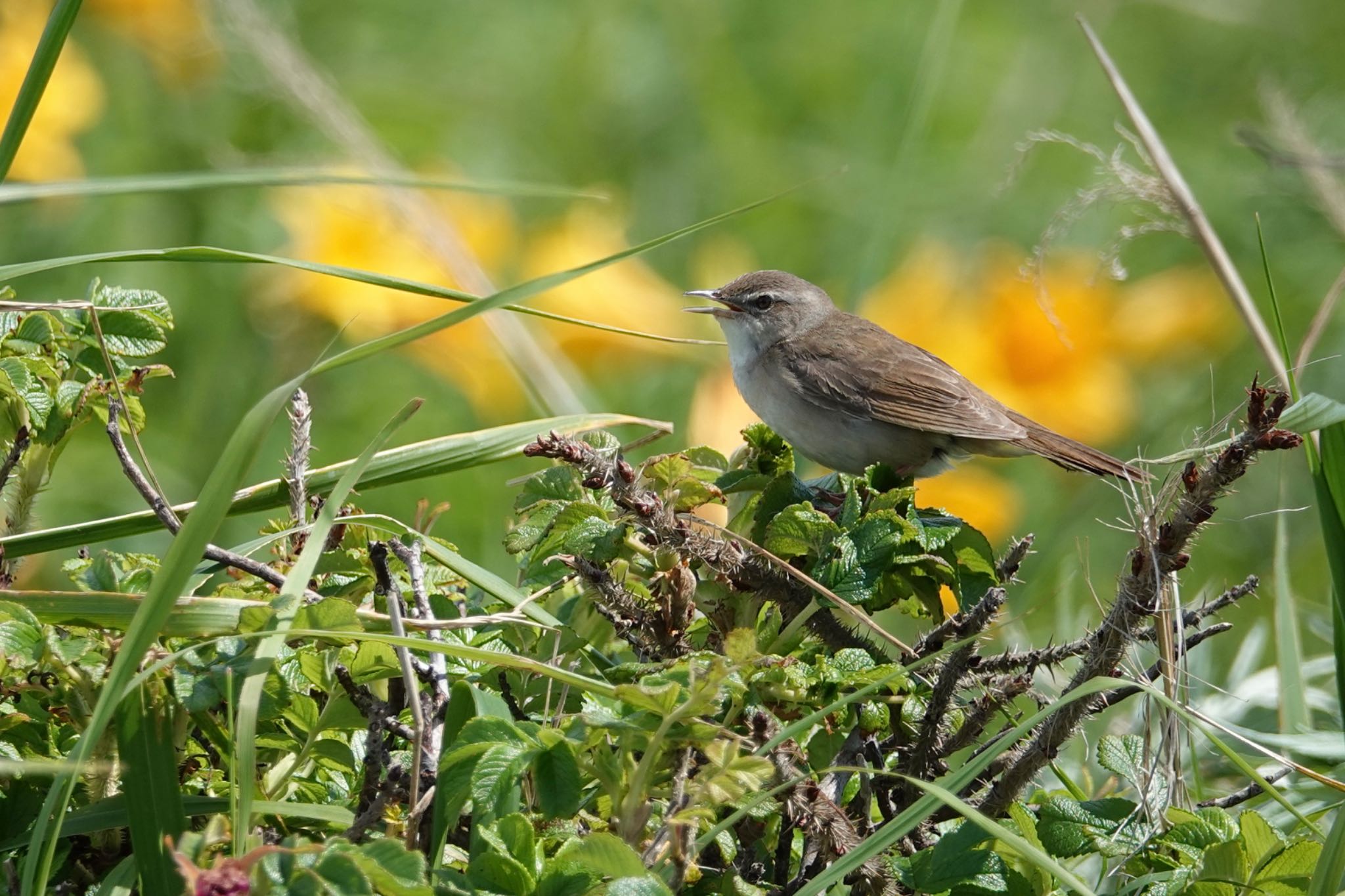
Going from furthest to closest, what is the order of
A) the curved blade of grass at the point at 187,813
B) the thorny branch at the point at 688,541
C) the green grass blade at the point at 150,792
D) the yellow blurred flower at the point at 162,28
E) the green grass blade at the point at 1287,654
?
1. the yellow blurred flower at the point at 162,28
2. the green grass blade at the point at 1287,654
3. the thorny branch at the point at 688,541
4. the curved blade of grass at the point at 187,813
5. the green grass blade at the point at 150,792

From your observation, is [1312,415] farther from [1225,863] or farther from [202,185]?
[202,185]

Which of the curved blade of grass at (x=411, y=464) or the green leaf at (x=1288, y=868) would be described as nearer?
the green leaf at (x=1288, y=868)

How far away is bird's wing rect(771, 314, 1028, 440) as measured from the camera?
13.0 feet

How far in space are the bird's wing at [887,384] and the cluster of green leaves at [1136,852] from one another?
2276mm

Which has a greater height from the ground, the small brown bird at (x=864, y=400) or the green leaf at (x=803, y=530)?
the small brown bird at (x=864, y=400)

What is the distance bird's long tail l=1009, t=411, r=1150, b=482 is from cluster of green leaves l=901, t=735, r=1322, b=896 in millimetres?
1935

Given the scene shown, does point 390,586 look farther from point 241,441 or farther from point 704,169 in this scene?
point 704,169

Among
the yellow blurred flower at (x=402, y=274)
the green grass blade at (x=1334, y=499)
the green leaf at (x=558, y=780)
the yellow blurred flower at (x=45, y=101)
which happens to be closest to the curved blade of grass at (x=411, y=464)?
the green leaf at (x=558, y=780)

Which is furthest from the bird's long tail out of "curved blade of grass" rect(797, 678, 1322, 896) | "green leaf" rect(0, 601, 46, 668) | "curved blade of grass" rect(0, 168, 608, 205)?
"green leaf" rect(0, 601, 46, 668)

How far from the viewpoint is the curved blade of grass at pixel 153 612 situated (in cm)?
133

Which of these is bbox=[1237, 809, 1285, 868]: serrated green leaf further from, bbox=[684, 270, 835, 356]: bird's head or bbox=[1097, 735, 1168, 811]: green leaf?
bbox=[684, 270, 835, 356]: bird's head

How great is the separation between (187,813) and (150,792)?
0.12 meters

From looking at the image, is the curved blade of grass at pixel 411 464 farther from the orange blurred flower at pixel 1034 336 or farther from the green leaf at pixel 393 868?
the orange blurred flower at pixel 1034 336

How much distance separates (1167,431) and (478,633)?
3678mm
